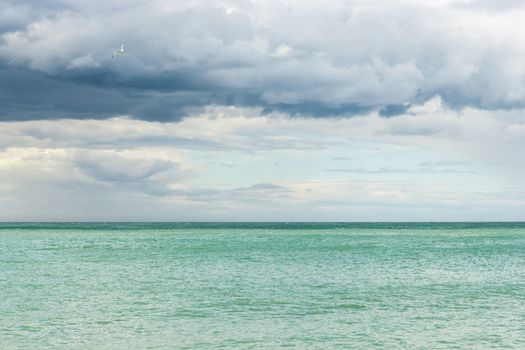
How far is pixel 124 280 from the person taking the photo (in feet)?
148

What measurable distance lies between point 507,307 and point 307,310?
10183 mm

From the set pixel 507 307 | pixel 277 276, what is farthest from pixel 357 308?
pixel 277 276

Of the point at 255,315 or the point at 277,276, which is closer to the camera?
the point at 255,315

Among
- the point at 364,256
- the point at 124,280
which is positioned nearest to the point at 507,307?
the point at 124,280

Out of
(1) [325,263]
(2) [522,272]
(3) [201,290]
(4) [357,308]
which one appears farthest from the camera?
(1) [325,263]

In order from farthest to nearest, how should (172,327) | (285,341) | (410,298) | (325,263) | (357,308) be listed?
(325,263)
(410,298)
(357,308)
(172,327)
(285,341)

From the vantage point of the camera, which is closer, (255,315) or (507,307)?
(255,315)

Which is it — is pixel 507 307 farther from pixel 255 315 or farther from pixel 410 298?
pixel 255 315

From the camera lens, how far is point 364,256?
65.9 m

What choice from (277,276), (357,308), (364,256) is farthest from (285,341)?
(364,256)

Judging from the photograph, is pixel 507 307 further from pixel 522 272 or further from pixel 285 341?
pixel 522 272

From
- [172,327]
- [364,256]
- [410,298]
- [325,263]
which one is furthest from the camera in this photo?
[364,256]

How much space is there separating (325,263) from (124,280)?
19253 mm

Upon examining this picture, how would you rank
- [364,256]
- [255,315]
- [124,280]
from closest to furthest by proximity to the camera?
[255,315], [124,280], [364,256]
